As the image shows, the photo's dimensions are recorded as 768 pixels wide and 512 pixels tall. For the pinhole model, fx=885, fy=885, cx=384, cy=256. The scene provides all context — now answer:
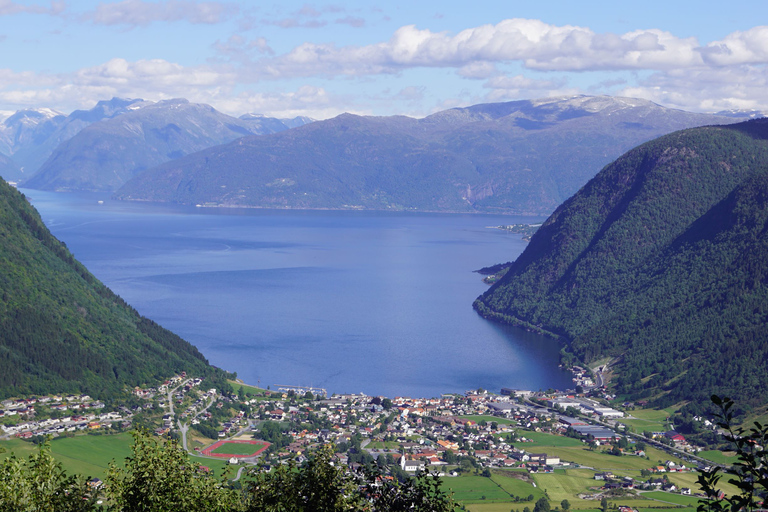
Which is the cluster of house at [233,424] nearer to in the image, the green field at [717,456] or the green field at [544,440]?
the green field at [544,440]

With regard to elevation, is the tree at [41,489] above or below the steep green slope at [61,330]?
above

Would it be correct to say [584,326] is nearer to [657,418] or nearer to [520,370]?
[520,370]

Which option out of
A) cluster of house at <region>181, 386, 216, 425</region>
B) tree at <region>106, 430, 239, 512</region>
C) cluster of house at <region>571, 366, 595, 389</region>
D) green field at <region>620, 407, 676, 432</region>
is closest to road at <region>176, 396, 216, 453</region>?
cluster of house at <region>181, 386, 216, 425</region>

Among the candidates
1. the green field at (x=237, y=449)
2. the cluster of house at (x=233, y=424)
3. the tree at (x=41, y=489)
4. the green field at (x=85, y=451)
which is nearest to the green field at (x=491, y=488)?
the green field at (x=237, y=449)

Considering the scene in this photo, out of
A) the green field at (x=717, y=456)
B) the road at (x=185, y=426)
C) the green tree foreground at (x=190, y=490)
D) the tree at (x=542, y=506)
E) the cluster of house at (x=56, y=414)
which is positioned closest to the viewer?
the green tree foreground at (x=190, y=490)

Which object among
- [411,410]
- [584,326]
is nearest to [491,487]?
[411,410]

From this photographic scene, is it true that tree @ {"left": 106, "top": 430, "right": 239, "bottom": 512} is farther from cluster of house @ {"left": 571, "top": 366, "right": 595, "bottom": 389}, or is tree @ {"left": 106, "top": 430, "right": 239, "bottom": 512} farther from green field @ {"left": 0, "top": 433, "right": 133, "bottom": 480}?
cluster of house @ {"left": 571, "top": 366, "right": 595, "bottom": 389}

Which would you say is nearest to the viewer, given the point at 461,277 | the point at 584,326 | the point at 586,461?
the point at 586,461

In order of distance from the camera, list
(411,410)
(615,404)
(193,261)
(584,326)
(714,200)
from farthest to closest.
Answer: (193,261)
(714,200)
(584,326)
(615,404)
(411,410)
